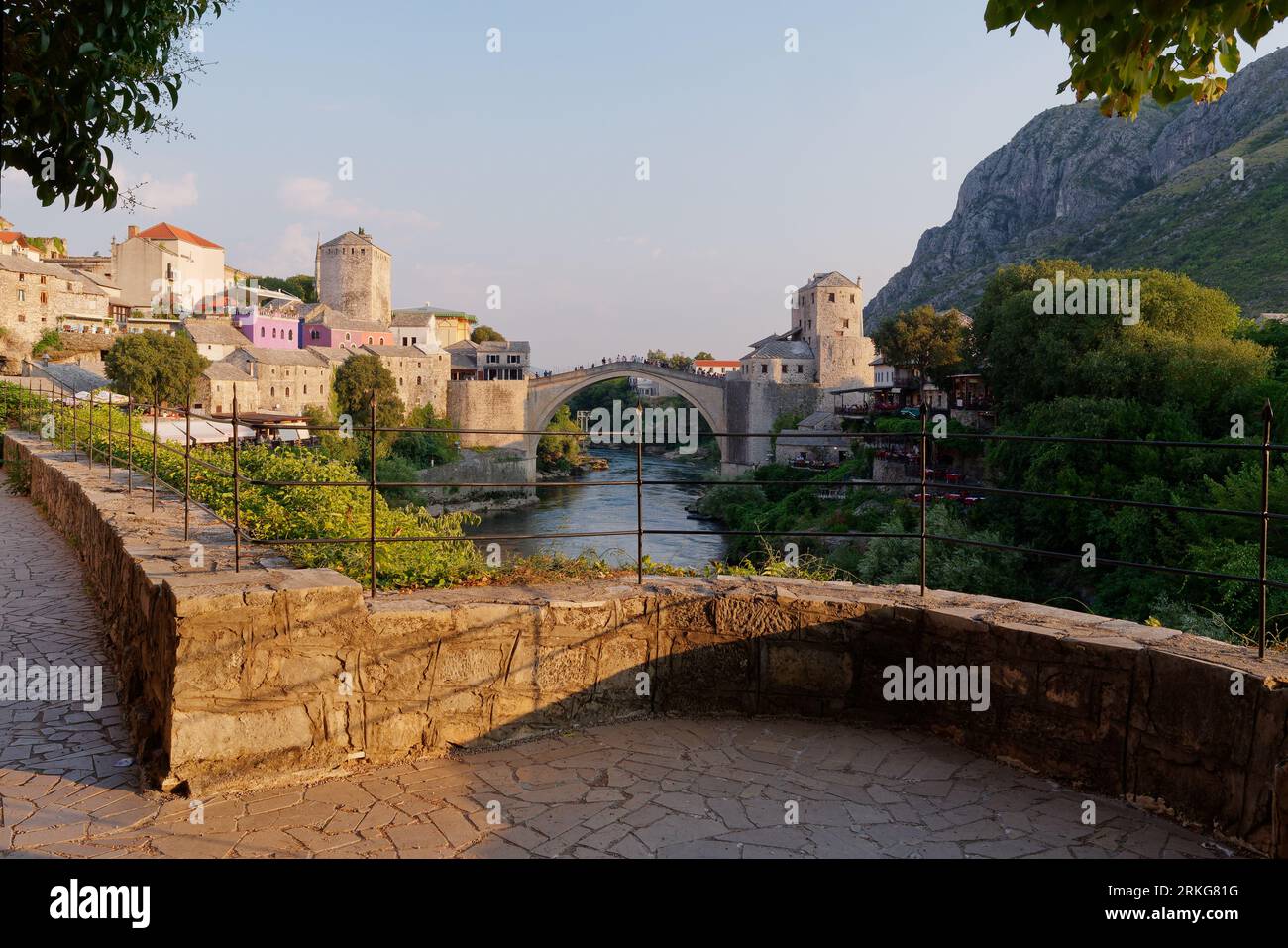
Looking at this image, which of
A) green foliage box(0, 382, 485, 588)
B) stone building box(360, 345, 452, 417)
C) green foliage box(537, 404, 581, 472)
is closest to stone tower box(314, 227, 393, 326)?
→ stone building box(360, 345, 452, 417)

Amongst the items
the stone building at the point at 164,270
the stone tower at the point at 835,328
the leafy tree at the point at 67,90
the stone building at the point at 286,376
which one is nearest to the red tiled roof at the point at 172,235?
the stone building at the point at 164,270

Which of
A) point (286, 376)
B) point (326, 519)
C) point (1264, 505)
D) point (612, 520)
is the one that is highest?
point (286, 376)

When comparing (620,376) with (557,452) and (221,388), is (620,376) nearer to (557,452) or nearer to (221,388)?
(557,452)

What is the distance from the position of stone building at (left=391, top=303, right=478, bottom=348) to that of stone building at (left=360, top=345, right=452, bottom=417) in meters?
5.33

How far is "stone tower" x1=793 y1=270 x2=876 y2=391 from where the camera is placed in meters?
59.5

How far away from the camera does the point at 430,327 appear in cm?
7288

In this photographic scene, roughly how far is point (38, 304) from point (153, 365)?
15.1m

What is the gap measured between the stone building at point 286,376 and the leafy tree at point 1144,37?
173 ft

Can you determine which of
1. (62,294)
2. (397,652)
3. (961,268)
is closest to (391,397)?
(62,294)

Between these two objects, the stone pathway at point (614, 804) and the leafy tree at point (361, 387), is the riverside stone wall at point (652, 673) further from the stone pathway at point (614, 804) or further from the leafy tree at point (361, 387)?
the leafy tree at point (361, 387)

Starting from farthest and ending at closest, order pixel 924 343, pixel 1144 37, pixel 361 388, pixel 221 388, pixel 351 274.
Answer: pixel 351 274, pixel 361 388, pixel 221 388, pixel 924 343, pixel 1144 37

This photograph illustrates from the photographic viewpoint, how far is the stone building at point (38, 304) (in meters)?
48.8

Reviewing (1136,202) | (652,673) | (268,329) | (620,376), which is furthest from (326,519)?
(1136,202)

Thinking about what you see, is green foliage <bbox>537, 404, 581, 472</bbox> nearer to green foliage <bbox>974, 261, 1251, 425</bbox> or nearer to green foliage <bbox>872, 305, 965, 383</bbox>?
green foliage <bbox>872, 305, 965, 383</bbox>
